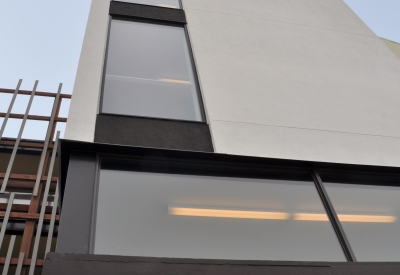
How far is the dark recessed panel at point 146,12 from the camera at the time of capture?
244 inches

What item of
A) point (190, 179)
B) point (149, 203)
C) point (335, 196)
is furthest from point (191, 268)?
point (335, 196)

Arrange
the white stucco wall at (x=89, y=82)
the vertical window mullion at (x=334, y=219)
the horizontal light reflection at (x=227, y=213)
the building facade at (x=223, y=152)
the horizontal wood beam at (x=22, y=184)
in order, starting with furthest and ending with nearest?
the horizontal wood beam at (x=22, y=184) → the white stucco wall at (x=89, y=82) → the horizontal light reflection at (x=227, y=213) → the vertical window mullion at (x=334, y=219) → the building facade at (x=223, y=152)

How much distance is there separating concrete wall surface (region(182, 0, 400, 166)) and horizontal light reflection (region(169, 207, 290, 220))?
2.45ft

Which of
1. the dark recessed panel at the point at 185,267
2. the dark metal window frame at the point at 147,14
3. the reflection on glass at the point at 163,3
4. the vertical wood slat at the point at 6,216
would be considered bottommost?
the dark recessed panel at the point at 185,267

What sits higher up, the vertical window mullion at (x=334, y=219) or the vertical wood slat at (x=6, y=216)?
the vertical wood slat at (x=6, y=216)

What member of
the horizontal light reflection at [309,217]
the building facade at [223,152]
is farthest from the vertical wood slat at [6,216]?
the horizontal light reflection at [309,217]

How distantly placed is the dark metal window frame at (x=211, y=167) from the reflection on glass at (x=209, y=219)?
7cm

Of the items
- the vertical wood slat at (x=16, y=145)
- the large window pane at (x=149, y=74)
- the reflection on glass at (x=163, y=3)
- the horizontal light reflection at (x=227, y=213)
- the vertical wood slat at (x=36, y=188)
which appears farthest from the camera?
the reflection on glass at (x=163, y=3)

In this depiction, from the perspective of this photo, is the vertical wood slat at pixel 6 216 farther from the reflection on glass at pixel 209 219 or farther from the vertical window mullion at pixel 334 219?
the vertical window mullion at pixel 334 219

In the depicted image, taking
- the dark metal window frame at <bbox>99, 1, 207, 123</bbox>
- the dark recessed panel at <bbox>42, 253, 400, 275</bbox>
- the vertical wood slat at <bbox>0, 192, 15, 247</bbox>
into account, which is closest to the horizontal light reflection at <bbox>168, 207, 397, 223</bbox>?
the dark recessed panel at <bbox>42, 253, 400, 275</bbox>

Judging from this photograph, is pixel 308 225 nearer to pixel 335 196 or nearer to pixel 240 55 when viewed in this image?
pixel 335 196

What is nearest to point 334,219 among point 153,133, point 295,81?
point 153,133

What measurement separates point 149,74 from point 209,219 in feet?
7.52

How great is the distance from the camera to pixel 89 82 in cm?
445
